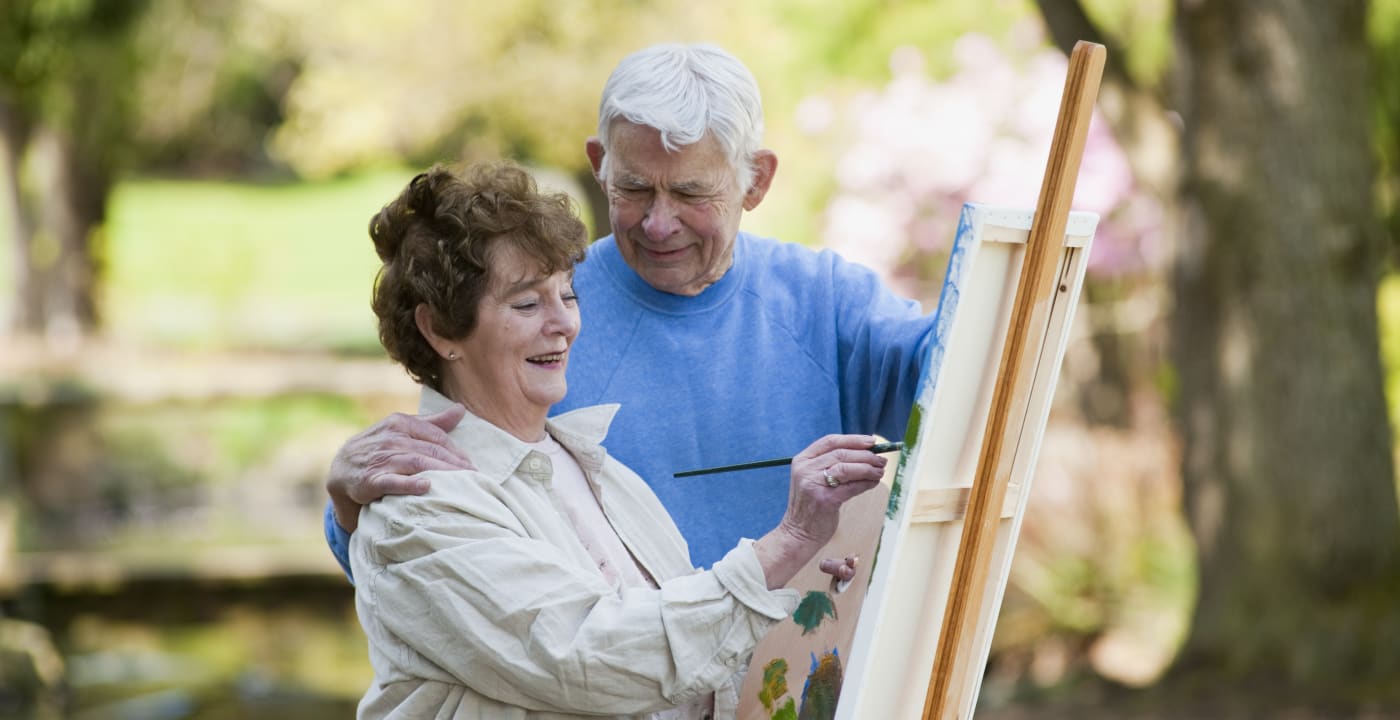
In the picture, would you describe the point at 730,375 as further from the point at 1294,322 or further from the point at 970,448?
the point at 1294,322

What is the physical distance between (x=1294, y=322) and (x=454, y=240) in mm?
4710

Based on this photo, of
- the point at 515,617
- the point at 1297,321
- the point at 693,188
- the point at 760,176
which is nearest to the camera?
the point at 515,617

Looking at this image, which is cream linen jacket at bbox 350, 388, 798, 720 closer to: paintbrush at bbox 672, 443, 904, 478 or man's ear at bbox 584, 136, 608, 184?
paintbrush at bbox 672, 443, 904, 478

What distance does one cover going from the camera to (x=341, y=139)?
590 inches

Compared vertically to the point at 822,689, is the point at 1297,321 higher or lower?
higher

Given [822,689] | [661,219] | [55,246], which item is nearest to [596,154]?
[661,219]

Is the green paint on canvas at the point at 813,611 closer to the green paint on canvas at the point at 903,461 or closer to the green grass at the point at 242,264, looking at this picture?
the green paint on canvas at the point at 903,461

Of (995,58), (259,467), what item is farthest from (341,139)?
(995,58)

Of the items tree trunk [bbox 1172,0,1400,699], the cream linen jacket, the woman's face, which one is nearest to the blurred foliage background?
tree trunk [bbox 1172,0,1400,699]

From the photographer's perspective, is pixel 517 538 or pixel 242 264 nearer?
pixel 517 538

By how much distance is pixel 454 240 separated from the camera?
2092 mm

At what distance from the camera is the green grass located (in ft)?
62.7

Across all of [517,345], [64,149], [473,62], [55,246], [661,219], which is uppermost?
[473,62]

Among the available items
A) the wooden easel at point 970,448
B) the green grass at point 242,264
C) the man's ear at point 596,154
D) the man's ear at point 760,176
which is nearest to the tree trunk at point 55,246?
the green grass at point 242,264
